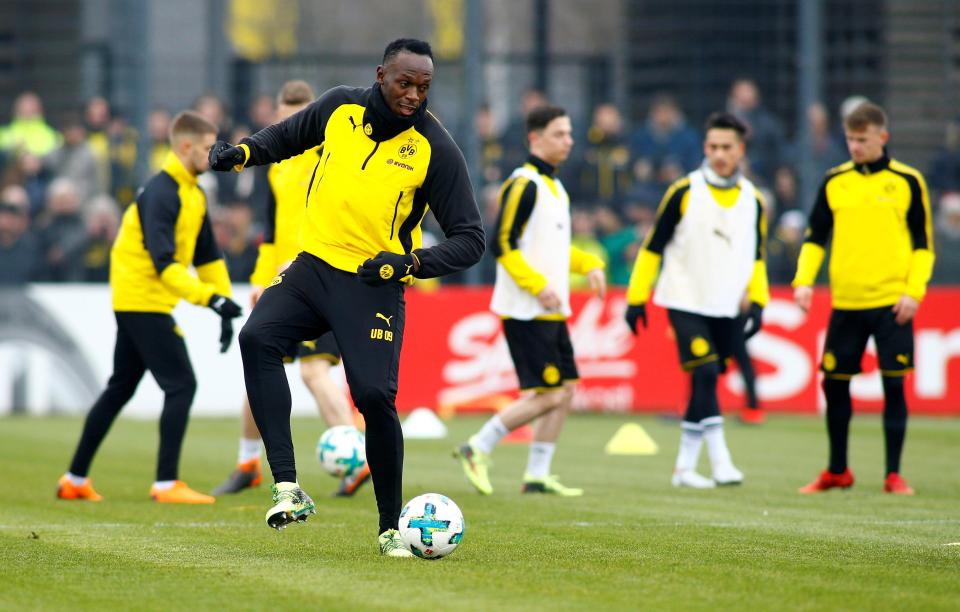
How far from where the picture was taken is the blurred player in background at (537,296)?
10.5 m

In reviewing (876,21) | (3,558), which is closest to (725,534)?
(3,558)

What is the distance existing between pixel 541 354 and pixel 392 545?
11.5ft

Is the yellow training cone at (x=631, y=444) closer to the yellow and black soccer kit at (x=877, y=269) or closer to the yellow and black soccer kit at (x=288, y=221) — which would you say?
the yellow and black soccer kit at (x=877, y=269)

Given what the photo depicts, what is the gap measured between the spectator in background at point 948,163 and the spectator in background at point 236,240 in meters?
7.87

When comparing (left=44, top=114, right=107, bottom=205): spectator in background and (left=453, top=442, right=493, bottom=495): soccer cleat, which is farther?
(left=44, top=114, right=107, bottom=205): spectator in background

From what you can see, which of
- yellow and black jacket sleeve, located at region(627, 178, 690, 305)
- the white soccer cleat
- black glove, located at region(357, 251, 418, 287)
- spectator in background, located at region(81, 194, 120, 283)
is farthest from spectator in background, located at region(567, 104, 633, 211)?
black glove, located at region(357, 251, 418, 287)

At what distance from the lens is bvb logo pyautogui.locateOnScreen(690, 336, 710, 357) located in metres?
11.0

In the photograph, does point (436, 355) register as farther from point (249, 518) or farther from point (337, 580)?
point (337, 580)

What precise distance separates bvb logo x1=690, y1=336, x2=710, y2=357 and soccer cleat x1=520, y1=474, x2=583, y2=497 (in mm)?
1237

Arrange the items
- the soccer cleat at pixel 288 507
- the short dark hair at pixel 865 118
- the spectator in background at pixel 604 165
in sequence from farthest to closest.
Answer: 1. the spectator in background at pixel 604 165
2. the short dark hair at pixel 865 118
3. the soccer cleat at pixel 288 507

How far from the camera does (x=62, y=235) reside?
18672 millimetres

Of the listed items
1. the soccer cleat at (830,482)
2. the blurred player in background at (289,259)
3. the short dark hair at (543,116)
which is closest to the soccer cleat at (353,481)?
the blurred player in background at (289,259)

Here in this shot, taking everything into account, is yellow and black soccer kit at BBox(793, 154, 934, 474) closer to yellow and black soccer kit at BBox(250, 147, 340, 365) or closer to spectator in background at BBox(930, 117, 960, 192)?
yellow and black soccer kit at BBox(250, 147, 340, 365)

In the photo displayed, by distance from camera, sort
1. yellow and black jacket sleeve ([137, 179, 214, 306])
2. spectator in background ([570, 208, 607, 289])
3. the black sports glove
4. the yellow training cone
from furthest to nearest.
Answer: spectator in background ([570, 208, 607, 289]) < the yellow training cone < yellow and black jacket sleeve ([137, 179, 214, 306]) < the black sports glove
